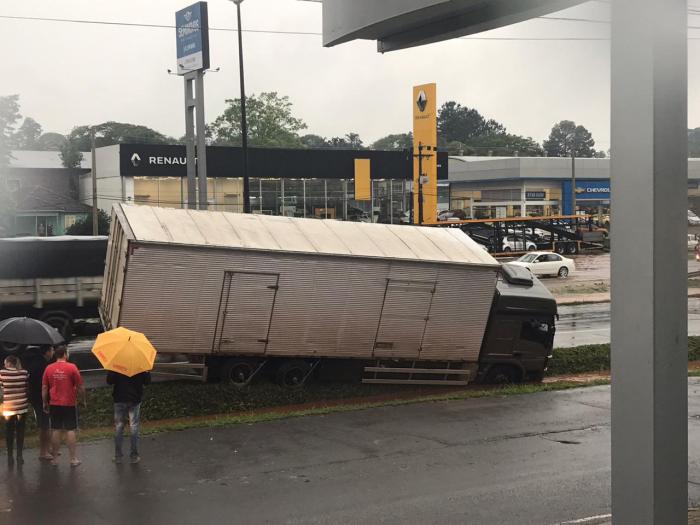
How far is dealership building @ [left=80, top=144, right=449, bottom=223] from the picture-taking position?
57.5 m

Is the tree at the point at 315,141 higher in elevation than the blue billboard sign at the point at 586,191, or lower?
higher

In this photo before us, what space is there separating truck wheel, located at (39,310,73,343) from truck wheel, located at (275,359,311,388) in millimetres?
9072

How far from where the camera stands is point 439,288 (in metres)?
17.0

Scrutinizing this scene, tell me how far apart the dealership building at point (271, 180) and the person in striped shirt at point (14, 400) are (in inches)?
1825

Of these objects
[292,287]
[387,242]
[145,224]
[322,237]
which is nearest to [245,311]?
[292,287]

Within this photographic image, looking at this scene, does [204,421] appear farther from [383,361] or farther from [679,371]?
[679,371]

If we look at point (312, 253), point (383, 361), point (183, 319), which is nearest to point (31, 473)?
point (183, 319)

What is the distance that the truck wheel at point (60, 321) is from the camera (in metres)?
23.5

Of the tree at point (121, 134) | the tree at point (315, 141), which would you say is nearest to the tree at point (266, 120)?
the tree at point (121, 134)

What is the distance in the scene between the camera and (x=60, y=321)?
23516mm

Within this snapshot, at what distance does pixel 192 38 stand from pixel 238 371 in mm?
20170

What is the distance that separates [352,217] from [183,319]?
166 ft

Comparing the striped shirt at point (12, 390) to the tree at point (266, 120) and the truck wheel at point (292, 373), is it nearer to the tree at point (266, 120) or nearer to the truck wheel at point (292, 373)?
the truck wheel at point (292, 373)

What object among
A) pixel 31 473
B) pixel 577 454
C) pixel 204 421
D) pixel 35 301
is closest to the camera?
pixel 31 473
